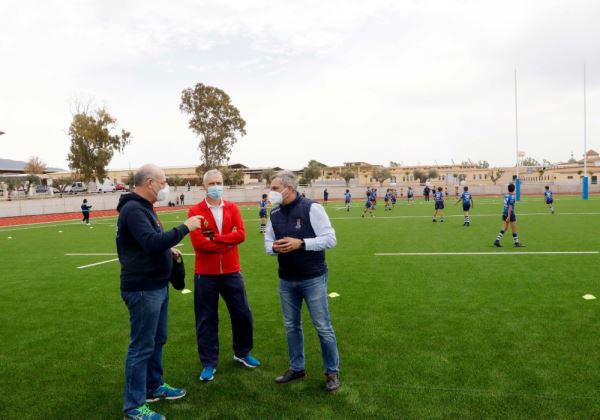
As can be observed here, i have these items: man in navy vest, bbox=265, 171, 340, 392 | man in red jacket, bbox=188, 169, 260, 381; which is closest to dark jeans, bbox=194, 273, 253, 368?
man in red jacket, bbox=188, 169, 260, 381

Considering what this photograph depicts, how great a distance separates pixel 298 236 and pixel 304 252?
0.16 meters

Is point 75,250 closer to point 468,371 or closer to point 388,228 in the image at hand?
point 388,228

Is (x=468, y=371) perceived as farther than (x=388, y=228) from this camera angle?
No

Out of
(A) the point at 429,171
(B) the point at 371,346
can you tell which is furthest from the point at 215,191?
(A) the point at 429,171

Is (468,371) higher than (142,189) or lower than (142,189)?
lower

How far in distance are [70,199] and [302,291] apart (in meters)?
37.6

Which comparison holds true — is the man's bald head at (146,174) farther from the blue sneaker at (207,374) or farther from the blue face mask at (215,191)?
the blue sneaker at (207,374)

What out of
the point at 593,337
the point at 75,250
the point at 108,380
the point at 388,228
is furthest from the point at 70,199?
the point at 593,337

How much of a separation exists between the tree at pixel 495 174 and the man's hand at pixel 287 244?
90235 mm

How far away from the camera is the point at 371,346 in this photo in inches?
201

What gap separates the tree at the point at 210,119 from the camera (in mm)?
56438

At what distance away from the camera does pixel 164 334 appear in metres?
4.05

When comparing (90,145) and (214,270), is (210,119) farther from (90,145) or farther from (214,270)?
(214,270)

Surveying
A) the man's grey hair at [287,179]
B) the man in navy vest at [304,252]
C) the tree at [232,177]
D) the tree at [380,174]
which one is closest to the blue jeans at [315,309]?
the man in navy vest at [304,252]
